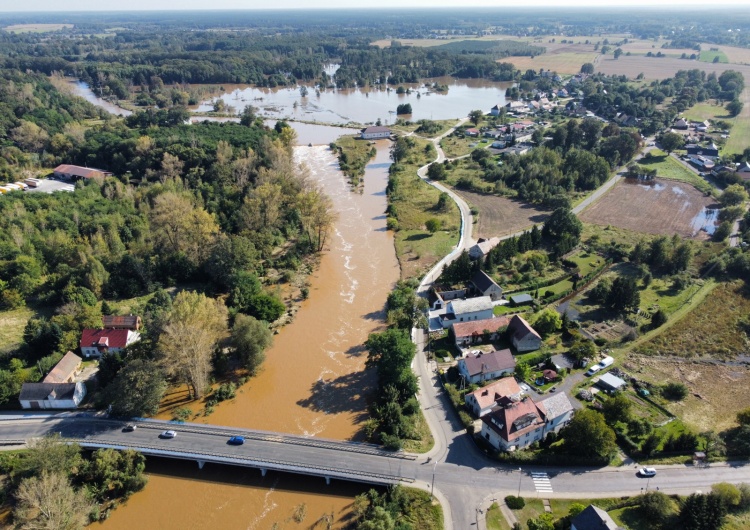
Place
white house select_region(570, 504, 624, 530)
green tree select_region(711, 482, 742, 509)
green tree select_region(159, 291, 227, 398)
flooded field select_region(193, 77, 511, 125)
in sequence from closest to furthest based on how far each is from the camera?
white house select_region(570, 504, 624, 530)
green tree select_region(711, 482, 742, 509)
green tree select_region(159, 291, 227, 398)
flooded field select_region(193, 77, 511, 125)

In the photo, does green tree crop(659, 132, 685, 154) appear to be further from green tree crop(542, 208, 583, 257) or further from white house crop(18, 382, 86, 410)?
white house crop(18, 382, 86, 410)

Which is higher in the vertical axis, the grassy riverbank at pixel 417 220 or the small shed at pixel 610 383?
the grassy riverbank at pixel 417 220

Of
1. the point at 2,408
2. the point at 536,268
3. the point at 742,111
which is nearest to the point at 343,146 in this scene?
the point at 536,268

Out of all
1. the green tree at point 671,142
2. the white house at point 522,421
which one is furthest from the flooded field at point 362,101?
the white house at point 522,421

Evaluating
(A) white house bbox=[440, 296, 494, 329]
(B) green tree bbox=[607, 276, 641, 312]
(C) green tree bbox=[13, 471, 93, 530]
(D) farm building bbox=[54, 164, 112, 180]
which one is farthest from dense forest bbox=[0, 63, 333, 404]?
(B) green tree bbox=[607, 276, 641, 312]

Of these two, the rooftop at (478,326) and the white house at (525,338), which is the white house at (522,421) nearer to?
the white house at (525,338)
